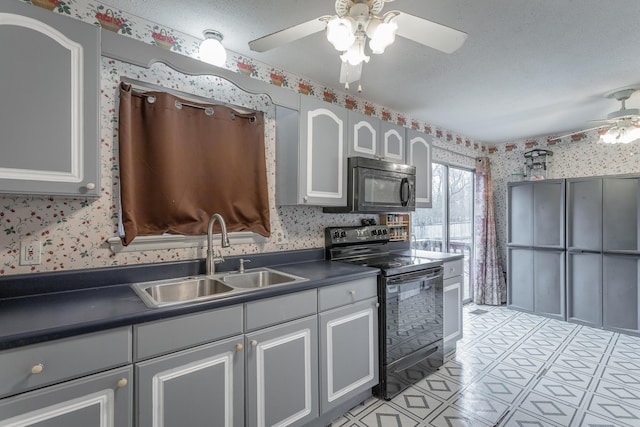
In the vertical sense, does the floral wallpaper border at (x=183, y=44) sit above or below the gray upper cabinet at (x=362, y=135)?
above

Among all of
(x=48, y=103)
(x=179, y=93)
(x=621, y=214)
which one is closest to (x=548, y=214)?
(x=621, y=214)

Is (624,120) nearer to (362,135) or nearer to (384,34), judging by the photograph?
(362,135)

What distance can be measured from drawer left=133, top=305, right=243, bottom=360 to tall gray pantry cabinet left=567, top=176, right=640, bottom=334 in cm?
409

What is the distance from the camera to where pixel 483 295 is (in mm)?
4590

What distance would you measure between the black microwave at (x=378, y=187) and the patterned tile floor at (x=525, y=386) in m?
1.42

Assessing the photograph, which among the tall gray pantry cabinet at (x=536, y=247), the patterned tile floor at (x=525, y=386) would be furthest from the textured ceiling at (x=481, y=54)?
the patterned tile floor at (x=525, y=386)

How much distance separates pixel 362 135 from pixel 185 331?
192 cm

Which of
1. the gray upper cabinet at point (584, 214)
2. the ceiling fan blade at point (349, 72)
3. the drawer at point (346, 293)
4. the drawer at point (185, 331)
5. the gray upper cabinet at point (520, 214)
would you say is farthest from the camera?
the gray upper cabinet at point (520, 214)

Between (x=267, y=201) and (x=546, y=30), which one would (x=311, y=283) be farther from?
(x=546, y=30)

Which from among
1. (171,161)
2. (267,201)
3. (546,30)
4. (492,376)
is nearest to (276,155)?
(267,201)

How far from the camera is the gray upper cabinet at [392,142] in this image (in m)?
2.76

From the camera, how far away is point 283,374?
171cm

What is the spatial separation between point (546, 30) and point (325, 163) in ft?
5.16

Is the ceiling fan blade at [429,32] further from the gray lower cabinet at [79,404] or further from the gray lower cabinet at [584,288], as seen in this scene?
the gray lower cabinet at [584,288]
